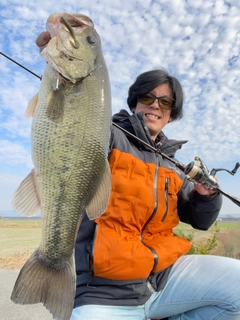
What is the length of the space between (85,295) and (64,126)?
1.62 m

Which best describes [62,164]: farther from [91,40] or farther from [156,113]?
[156,113]

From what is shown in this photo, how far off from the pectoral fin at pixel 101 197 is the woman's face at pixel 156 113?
1.68 m

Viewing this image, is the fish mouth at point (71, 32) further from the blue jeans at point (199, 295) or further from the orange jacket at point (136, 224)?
the blue jeans at point (199, 295)

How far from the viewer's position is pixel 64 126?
222 centimetres

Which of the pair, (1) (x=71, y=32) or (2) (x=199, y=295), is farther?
(2) (x=199, y=295)

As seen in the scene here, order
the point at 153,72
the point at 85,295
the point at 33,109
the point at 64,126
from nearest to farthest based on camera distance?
the point at 64,126 < the point at 33,109 < the point at 85,295 < the point at 153,72

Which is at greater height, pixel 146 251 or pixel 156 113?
pixel 156 113

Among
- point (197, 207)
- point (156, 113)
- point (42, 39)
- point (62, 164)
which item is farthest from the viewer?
point (156, 113)

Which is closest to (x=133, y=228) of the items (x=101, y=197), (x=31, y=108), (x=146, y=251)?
(x=146, y=251)

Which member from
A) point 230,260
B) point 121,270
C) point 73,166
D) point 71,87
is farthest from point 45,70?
point 230,260

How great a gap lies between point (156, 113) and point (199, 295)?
7.07 feet

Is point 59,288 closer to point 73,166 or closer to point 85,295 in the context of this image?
point 85,295

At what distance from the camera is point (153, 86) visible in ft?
13.1

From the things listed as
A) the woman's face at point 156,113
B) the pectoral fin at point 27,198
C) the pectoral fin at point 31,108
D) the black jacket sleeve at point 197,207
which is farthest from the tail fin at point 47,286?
the woman's face at point 156,113
